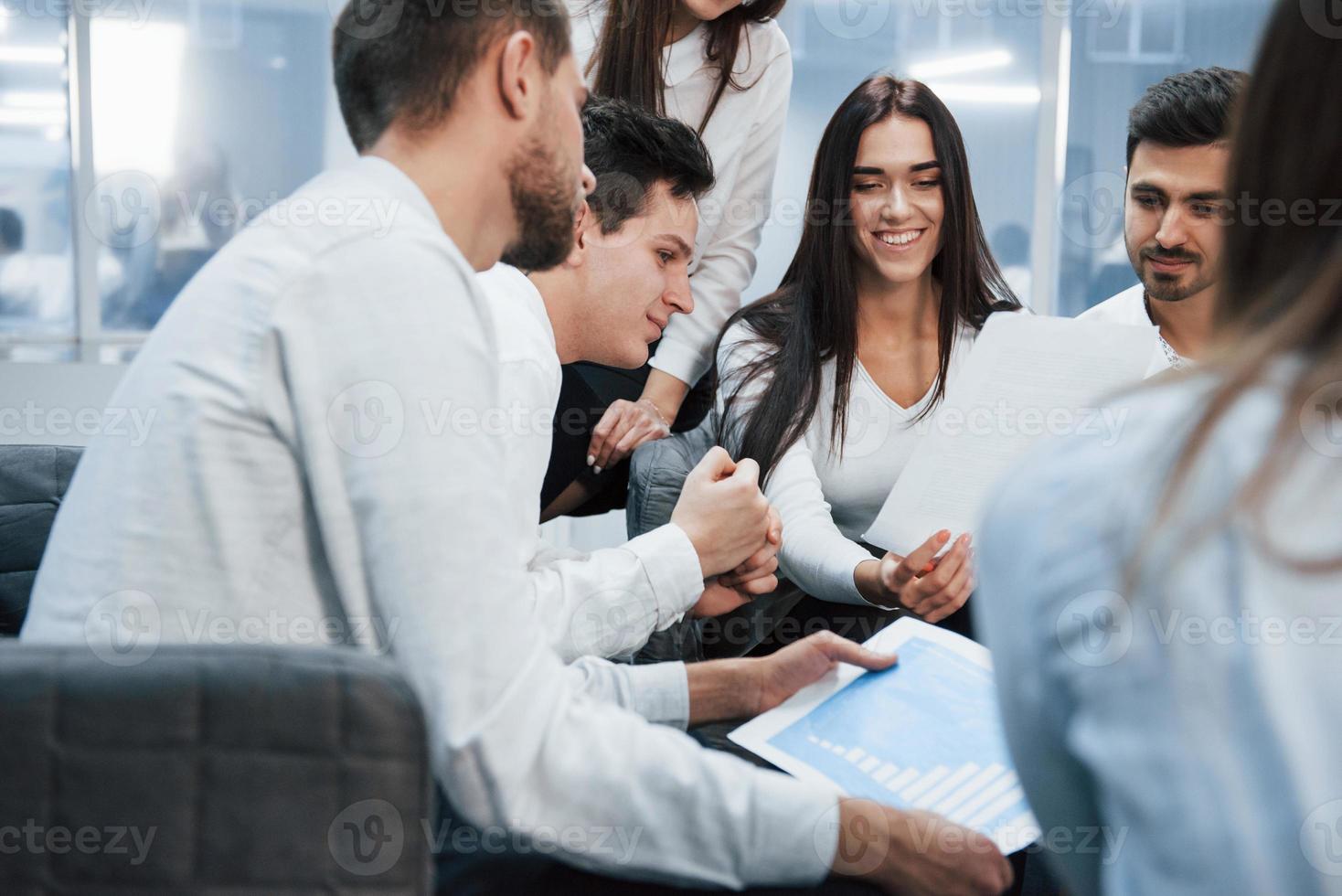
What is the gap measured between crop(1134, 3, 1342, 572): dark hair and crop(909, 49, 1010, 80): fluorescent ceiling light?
4235 millimetres

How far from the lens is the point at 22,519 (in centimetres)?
138

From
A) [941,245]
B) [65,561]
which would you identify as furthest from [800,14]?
[65,561]

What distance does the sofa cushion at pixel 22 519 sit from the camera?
1.37 meters

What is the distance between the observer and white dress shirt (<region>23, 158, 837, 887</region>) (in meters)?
0.75

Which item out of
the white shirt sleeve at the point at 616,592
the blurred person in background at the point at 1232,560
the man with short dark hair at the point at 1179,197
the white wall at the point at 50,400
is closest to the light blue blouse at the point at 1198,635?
the blurred person in background at the point at 1232,560

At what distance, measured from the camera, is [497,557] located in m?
0.76

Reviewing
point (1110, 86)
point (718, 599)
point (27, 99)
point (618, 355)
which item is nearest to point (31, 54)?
point (27, 99)

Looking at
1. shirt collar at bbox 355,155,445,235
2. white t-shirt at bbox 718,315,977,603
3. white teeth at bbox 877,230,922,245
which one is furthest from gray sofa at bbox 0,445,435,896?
white teeth at bbox 877,230,922,245

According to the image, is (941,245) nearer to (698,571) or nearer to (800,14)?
(698,571)

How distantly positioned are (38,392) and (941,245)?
2.60 meters

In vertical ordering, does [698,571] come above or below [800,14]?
below

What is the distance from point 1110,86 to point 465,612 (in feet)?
14.4

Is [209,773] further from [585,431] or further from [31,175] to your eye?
[31,175]

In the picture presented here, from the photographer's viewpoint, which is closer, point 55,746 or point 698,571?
point 55,746
